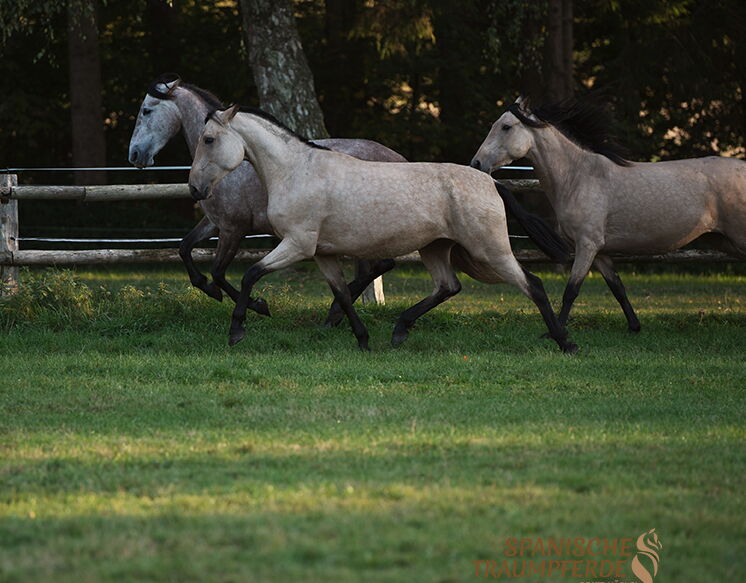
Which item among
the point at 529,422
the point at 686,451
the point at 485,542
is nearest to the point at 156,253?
the point at 529,422

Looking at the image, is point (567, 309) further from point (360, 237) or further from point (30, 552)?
point (30, 552)

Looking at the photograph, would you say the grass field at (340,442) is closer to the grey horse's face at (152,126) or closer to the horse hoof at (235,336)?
the horse hoof at (235,336)

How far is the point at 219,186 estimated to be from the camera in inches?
402

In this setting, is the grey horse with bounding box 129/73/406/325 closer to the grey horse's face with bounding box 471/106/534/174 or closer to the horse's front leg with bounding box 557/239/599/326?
the grey horse's face with bounding box 471/106/534/174

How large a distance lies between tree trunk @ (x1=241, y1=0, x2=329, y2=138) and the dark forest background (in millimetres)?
4885

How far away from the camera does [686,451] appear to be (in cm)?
570

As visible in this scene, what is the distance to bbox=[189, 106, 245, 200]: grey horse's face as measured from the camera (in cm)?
923

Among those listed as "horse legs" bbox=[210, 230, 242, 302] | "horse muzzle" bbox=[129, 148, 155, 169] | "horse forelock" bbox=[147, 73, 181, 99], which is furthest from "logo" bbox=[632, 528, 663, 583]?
"horse forelock" bbox=[147, 73, 181, 99]

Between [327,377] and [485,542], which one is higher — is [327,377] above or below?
below

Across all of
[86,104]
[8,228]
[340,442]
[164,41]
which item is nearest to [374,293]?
[8,228]

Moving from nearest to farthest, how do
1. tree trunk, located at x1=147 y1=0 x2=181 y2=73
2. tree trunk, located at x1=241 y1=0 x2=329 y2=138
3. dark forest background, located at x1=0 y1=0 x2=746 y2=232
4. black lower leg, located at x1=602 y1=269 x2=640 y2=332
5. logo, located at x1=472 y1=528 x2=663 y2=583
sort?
1. logo, located at x1=472 y1=528 x2=663 y2=583
2. black lower leg, located at x1=602 y1=269 x2=640 y2=332
3. tree trunk, located at x1=241 y1=0 x2=329 y2=138
4. dark forest background, located at x1=0 y1=0 x2=746 y2=232
5. tree trunk, located at x1=147 y1=0 x2=181 y2=73

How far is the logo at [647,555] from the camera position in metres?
3.95

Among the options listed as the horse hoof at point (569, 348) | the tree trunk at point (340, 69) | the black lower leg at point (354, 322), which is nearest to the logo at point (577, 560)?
the horse hoof at point (569, 348)

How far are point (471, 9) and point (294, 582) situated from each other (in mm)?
20345
